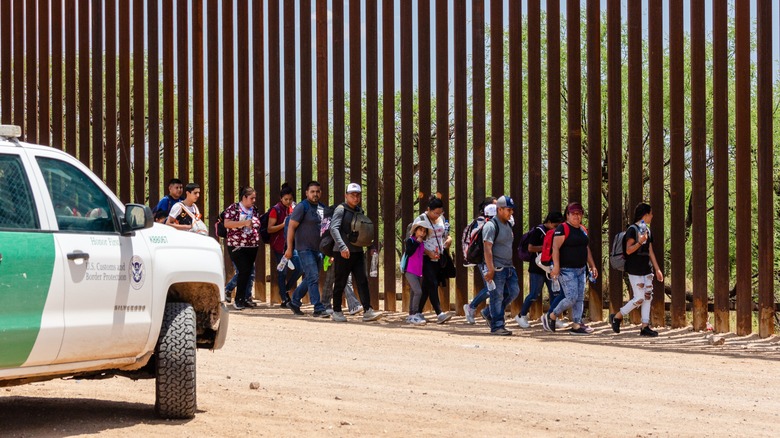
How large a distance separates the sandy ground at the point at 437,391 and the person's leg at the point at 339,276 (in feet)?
4.06

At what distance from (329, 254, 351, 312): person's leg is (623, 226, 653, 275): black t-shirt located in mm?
3468

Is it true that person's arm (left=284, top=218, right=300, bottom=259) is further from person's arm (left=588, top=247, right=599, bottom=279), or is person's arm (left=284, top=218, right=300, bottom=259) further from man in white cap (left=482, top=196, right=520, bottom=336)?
person's arm (left=588, top=247, right=599, bottom=279)

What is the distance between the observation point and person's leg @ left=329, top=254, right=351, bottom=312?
14.9 metres

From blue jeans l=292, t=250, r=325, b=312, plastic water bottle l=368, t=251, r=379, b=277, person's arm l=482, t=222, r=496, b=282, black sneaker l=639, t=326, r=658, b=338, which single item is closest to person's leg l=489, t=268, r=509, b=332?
person's arm l=482, t=222, r=496, b=282

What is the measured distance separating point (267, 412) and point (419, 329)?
6711 millimetres

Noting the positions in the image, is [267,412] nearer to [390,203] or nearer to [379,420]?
[379,420]

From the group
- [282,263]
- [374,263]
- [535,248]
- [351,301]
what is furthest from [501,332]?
[282,263]

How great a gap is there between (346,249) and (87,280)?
7873 millimetres

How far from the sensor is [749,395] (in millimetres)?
9523

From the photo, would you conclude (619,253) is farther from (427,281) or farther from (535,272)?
(427,281)

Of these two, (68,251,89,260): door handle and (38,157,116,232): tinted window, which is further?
(38,157,116,232): tinted window

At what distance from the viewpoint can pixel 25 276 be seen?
255 inches

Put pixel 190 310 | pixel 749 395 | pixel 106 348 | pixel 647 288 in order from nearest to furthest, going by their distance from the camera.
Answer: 1. pixel 106 348
2. pixel 190 310
3. pixel 749 395
4. pixel 647 288

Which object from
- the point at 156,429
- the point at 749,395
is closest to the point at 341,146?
the point at 749,395
